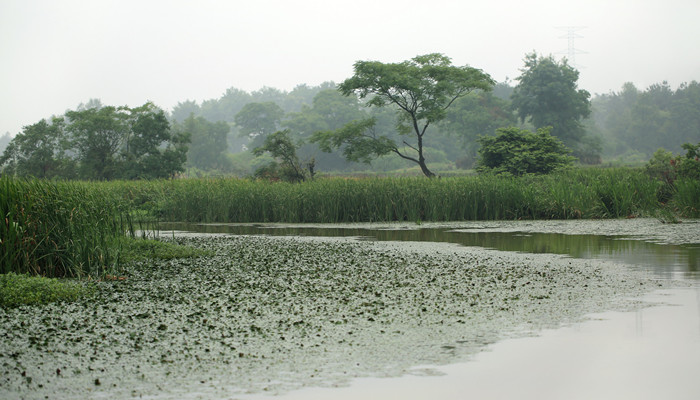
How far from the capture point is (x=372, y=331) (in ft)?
17.0

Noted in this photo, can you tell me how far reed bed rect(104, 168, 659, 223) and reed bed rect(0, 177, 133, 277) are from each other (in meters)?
11.0

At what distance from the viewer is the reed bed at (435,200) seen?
18266 millimetres

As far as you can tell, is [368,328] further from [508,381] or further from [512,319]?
[508,381]

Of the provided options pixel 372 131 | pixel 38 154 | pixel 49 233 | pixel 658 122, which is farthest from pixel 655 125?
pixel 49 233

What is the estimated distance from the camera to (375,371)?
412cm

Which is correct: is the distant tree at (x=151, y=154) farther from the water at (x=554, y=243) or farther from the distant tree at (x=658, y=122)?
the distant tree at (x=658, y=122)

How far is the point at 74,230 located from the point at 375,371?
5592mm

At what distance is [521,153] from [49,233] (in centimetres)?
2175

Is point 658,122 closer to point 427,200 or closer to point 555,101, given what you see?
point 555,101

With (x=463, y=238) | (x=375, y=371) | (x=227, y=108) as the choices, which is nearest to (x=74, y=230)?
(x=375, y=371)

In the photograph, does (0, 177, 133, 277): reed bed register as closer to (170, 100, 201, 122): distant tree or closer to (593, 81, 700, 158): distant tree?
(593, 81, 700, 158): distant tree

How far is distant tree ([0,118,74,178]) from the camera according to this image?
44.7 m

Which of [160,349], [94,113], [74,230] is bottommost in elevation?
[160,349]

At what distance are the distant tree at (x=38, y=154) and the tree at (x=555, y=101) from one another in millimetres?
37636
